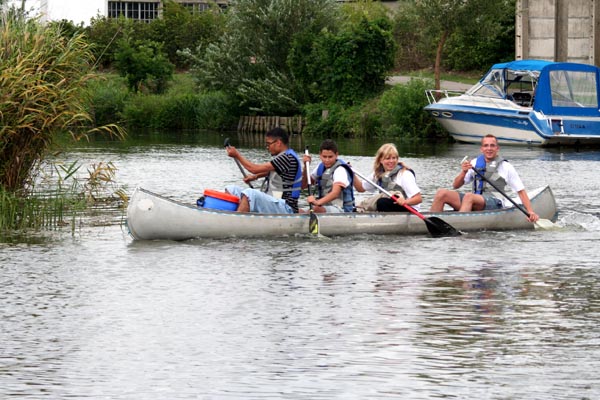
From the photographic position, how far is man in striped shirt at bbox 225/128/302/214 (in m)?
16.6

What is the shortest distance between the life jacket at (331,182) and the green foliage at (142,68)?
133 feet

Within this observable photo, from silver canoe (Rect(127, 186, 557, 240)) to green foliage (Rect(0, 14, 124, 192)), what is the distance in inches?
66.1

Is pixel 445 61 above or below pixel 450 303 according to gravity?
above

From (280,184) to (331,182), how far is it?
2.18ft

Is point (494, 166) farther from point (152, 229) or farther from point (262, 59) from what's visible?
point (262, 59)

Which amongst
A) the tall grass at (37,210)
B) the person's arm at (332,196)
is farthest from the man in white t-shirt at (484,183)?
the tall grass at (37,210)

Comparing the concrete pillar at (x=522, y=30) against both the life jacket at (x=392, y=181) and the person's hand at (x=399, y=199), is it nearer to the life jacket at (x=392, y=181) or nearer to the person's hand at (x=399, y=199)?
the life jacket at (x=392, y=181)

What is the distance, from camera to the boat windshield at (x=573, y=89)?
38125 mm

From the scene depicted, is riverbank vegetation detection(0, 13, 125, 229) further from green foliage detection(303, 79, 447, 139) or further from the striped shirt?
green foliage detection(303, 79, 447, 139)

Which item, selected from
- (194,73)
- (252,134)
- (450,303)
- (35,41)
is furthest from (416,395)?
(194,73)

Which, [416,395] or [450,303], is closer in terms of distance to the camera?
[416,395]

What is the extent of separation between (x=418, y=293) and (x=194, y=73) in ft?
138

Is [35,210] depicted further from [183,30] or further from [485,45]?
[183,30]

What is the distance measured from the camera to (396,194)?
17.1m
